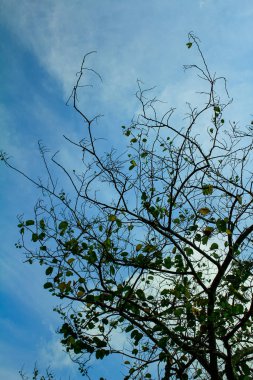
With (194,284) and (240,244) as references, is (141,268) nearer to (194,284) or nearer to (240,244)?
(194,284)

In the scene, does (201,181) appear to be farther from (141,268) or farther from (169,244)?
(141,268)

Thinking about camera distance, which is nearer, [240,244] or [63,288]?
[63,288]

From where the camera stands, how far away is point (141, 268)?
5.29 metres

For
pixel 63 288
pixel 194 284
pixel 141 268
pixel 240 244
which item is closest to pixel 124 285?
pixel 141 268

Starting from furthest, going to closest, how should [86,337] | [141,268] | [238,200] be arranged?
[238,200] → [86,337] → [141,268]

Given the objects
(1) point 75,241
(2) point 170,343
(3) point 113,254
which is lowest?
(2) point 170,343

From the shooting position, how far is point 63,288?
552 cm

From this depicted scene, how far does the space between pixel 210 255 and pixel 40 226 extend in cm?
266

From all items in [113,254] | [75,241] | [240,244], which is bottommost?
[240,244]

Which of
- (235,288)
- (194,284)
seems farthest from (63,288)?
(235,288)

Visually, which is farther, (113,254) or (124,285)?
(113,254)

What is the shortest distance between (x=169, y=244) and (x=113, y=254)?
89cm

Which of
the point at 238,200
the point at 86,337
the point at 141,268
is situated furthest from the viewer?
the point at 238,200

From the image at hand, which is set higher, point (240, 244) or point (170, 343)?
point (240, 244)
